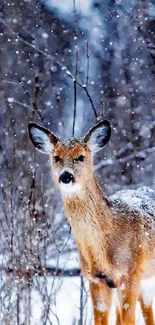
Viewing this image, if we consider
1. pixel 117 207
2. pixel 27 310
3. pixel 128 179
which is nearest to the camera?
pixel 27 310

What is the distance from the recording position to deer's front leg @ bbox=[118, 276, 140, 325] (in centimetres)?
570

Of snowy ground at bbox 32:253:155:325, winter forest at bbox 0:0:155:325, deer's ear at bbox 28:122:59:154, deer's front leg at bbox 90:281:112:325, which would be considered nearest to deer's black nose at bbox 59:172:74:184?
deer's ear at bbox 28:122:59:154

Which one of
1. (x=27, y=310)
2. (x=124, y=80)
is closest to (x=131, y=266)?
(x=27, y=310)

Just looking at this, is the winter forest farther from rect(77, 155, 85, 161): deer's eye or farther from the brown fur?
rect(77, 155, 85, 161): deer's eye

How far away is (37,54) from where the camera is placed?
14.2 metres

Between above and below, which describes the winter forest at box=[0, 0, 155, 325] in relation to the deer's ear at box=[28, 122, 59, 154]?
above

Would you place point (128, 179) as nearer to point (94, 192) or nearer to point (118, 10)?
point (118, 10)

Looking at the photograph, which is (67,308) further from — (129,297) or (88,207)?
(88,207)

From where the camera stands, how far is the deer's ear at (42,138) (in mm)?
5840

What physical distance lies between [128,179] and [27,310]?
734 cm

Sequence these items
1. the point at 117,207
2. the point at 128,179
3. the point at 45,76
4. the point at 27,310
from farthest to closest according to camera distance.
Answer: the point at 45,76
the point at 128,179
the point at 117,207
the point at 27,310

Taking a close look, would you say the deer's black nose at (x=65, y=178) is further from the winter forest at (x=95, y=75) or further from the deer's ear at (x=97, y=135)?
the winter forest at (x=95, y=75)

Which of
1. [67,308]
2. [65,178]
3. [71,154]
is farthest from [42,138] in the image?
[67,308]

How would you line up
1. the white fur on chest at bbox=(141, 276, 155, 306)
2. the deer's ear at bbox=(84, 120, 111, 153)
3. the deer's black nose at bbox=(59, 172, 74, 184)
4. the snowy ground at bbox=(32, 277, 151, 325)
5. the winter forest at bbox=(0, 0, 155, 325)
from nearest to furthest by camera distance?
the deer's black nose at bbox=(59, 172, 74, 184) → the deer's ear at bbox=(84, 120, 111, 153) → the white fur on chest at bbox=(141, 276, 155, 306) → the snowy ground at bbox=(32, 277, 151, 325) → the winter forest at bbox=(0, 0, 155, 325)
